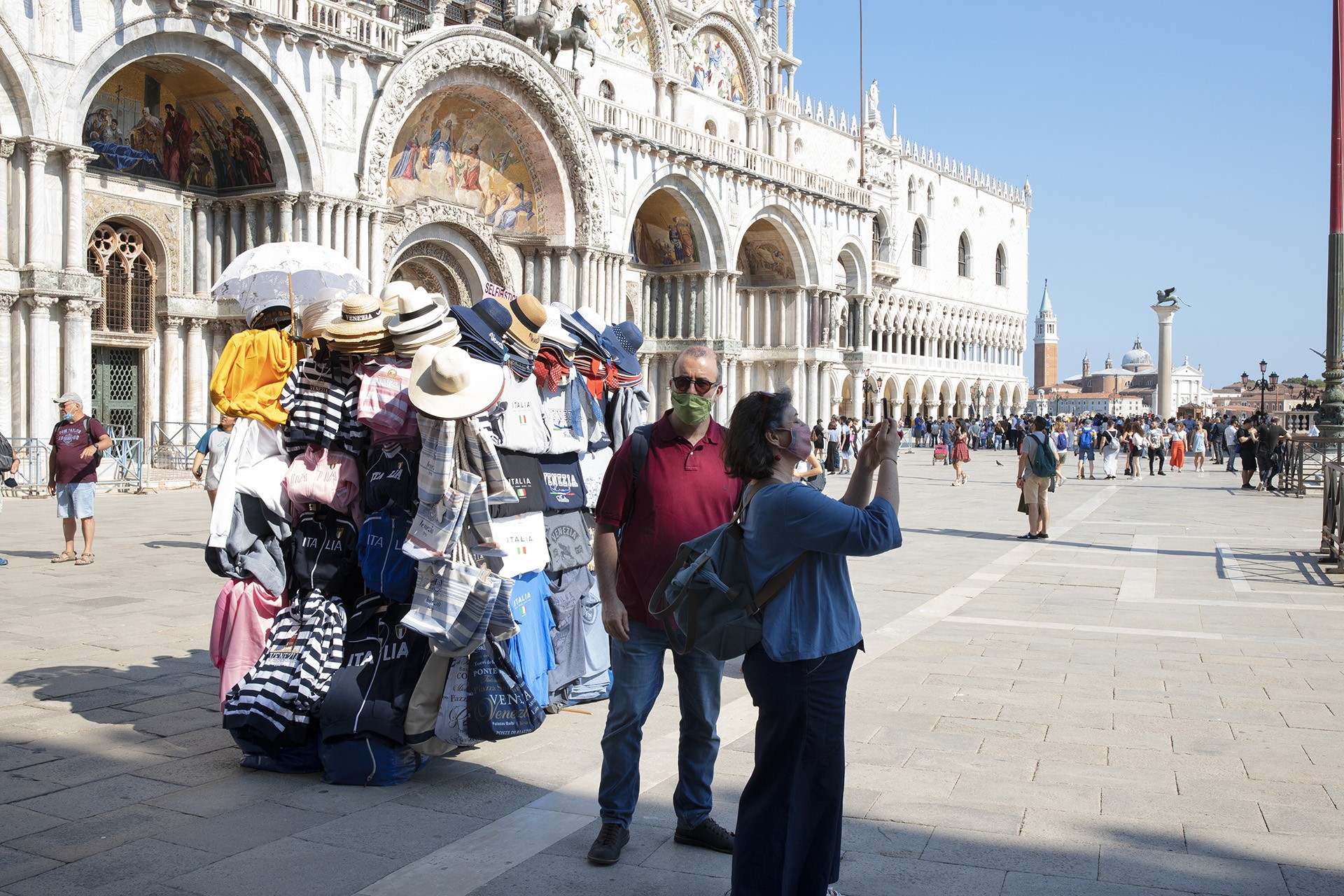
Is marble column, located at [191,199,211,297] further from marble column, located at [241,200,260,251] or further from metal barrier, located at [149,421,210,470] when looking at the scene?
metal barrier, located at [149,421,210,470]

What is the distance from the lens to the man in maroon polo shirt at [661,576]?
13.0ft

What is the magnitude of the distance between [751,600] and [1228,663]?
4.80m

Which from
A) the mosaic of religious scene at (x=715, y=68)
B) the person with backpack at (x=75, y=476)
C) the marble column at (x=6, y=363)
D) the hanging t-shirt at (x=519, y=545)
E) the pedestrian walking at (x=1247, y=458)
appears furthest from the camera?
the mosaic of religious scene at (x=715, y=68)

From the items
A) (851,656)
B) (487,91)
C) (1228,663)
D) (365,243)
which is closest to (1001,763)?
(851,656)

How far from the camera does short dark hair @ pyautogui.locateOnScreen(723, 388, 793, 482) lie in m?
3.34

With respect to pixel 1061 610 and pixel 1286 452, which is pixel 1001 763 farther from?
pixel 1286 452

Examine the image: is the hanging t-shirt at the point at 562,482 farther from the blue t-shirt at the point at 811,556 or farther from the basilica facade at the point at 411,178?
the basilica facade at the point at 411,178

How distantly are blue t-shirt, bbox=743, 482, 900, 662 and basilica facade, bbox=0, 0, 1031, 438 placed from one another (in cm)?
1614

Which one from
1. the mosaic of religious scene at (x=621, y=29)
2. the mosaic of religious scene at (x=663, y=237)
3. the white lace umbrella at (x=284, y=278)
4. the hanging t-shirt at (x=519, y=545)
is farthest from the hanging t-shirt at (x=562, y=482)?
the mosaic of religious scene at (x=663, y=237)

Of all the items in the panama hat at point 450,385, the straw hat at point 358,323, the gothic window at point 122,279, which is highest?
the gothic window at point 122,279

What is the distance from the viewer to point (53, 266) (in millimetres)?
16312

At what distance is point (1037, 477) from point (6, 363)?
47.8 ft

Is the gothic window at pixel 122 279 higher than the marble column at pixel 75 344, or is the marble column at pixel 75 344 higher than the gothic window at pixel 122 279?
the gothic window at pixel 122 279

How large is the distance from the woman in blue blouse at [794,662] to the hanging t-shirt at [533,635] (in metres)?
1.62
